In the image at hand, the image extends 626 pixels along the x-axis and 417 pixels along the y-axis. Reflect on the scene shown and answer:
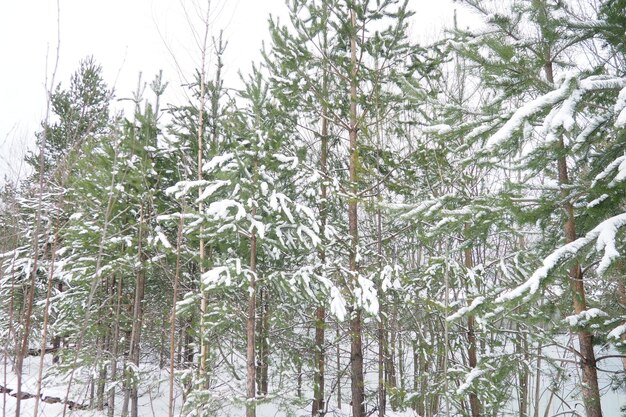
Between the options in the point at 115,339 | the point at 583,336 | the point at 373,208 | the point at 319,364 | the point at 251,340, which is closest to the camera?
the point at 583,336

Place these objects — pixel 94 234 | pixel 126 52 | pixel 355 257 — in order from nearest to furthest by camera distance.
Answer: pixel 126 52 < pixel 355 257 < pixel 94 234

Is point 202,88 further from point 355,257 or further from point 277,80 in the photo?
point 355,257

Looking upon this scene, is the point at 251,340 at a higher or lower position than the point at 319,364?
higher

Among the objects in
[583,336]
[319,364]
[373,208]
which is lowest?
[319,364]

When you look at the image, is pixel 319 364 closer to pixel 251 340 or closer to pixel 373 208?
pixel 251 340

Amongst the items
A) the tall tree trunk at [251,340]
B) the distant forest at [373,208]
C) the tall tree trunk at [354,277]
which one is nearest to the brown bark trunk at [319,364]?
the distant forest at [373,208]

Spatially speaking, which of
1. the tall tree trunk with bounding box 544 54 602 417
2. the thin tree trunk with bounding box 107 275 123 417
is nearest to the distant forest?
the tall tree trunk with bounding box 544 54 602 417

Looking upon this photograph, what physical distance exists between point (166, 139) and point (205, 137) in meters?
0.87

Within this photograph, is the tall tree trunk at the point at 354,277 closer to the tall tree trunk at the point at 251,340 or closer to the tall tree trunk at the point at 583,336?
the tall tree trunk at the point at 251,340

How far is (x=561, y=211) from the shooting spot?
433 centimetres

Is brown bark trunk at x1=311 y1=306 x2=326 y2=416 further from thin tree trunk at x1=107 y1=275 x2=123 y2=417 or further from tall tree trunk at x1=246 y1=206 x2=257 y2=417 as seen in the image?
thin tree trunk at x1=107 y1=275 x2=123 y2=417

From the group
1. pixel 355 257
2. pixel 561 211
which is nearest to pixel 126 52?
pixel 561 211

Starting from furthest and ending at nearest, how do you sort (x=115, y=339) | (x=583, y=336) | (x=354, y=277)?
(x=354, y=277) < (x=115, y=339) < (x=583, y=336)

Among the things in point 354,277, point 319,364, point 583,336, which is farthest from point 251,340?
point 583,336
